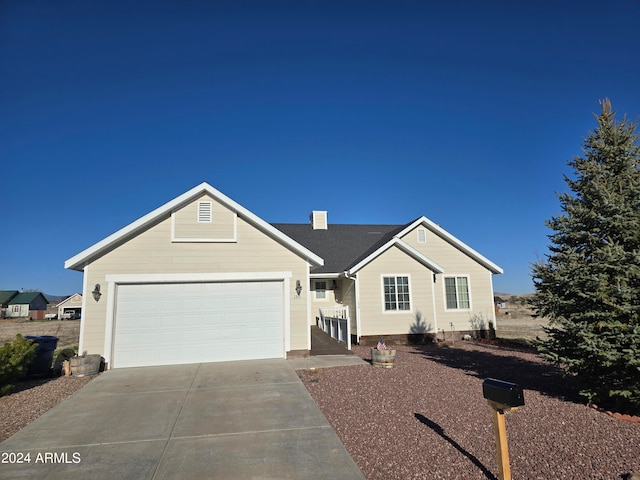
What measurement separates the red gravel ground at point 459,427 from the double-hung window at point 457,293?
7.10 m

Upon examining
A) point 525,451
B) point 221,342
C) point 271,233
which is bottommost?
point 525,451

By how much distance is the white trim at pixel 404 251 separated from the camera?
49.9ft

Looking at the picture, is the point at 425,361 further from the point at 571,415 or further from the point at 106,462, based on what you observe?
Answer: the point at 106,462

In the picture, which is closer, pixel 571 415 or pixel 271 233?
pixel 571 415

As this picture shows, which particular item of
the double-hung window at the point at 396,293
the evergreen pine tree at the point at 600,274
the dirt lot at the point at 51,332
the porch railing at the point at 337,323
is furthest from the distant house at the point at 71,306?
the evergreen pine tree at the point at 600,274

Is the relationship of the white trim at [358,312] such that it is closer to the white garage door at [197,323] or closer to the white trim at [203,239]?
the white garage door at [197,323]

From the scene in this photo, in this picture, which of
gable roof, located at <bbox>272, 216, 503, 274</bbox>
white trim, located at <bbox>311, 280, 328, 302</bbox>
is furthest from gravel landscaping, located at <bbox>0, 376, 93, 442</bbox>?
white trim, located at <bbox>311, 280, 328, 302</bbox>

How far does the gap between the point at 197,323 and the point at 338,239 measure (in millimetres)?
11356

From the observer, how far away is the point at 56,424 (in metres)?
6.27

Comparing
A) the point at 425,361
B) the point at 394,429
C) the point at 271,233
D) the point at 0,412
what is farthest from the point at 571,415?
the point at 0,412

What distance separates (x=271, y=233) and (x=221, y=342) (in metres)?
3.74

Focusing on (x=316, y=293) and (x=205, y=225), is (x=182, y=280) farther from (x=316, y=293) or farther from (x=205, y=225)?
(x=316, y=293)

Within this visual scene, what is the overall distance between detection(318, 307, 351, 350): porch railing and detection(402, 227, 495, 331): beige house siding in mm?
4751

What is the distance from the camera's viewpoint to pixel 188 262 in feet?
37.3
